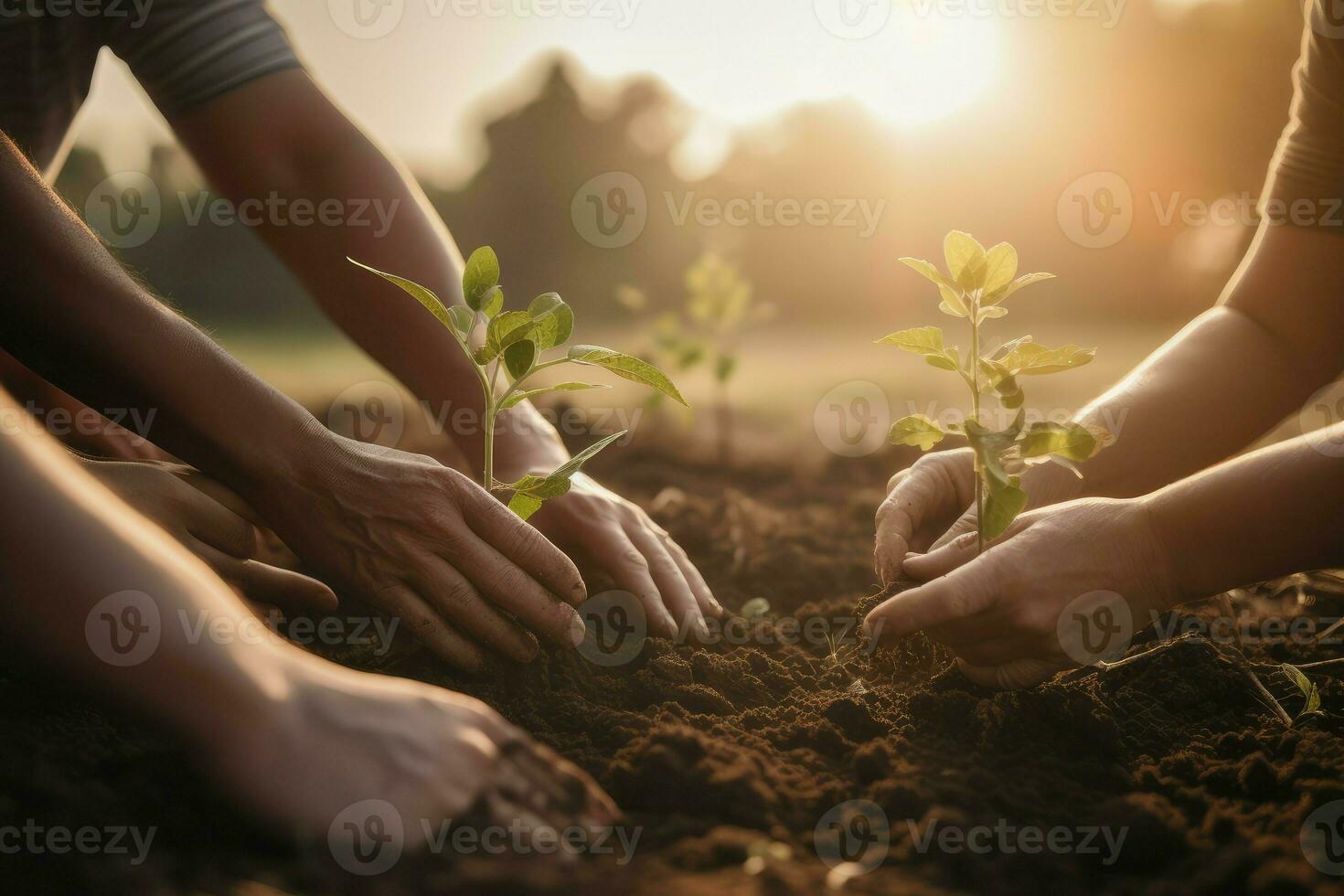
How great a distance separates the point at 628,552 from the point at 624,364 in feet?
1.51

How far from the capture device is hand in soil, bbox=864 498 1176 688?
4.30 feet

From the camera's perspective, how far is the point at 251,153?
212 cm

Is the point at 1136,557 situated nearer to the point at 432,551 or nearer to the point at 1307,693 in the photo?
the point at 1307,693

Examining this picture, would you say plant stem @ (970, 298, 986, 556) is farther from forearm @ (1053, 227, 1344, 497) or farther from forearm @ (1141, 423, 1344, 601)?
forearm @ (1053, 227, 1344, 497)

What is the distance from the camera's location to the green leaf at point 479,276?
5.31ft

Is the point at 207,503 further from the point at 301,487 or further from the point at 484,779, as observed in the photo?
the point at 484,779

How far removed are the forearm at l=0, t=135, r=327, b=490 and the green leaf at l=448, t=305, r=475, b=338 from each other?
333 millimetres

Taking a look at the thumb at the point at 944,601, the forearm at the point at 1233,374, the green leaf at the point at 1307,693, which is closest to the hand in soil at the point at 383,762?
the thumb at the point at 944,601

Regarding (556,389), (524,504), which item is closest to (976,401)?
(556,389)

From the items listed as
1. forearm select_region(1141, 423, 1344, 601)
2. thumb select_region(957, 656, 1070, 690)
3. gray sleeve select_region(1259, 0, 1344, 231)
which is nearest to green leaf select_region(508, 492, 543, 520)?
thumb select_region(957, 656, 1070, 690)

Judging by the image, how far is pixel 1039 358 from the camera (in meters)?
1.40

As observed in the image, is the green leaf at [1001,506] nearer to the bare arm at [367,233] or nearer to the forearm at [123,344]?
the bare arm at [367,233]

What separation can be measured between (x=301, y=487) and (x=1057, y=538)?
1.37 m

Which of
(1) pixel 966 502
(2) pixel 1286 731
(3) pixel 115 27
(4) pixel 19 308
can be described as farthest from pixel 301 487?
(2) pixel 1286 731
